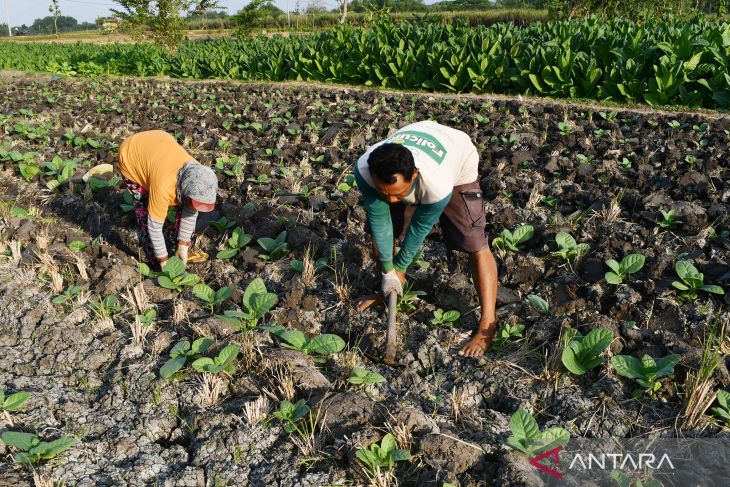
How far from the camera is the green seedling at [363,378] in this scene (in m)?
2.78

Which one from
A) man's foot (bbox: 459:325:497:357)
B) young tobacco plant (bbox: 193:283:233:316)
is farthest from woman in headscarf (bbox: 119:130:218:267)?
man's foot (bbox: 459:325:497:357)

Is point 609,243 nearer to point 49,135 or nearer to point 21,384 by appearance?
point 21,384

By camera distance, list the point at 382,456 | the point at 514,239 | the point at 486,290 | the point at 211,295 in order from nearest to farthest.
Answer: the point at 382,456, the point at 486,290, the point at 211,295, the point at 514,239

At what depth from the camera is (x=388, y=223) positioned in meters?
3.23

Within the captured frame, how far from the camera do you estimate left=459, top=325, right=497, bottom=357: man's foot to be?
315cm

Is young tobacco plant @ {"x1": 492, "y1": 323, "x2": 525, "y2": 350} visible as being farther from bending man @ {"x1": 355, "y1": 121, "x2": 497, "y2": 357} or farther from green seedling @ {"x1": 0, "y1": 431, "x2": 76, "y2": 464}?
green seedling @ {"x1": 0, "y1": 431, "x2": 76, "y2": 464}

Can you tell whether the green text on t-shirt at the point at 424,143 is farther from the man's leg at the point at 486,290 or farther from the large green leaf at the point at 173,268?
the large green leaf at the point at 173,268

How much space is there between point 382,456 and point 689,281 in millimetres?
2204

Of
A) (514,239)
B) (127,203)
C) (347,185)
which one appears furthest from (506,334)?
(127,203)

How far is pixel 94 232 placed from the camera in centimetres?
491

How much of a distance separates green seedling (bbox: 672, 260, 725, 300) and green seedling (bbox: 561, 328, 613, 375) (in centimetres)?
85

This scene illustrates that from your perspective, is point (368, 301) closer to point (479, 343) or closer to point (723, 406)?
point (479, 343)

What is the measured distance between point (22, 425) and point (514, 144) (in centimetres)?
556

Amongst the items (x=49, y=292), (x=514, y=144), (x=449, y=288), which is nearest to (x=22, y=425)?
(x=49, y=292)
